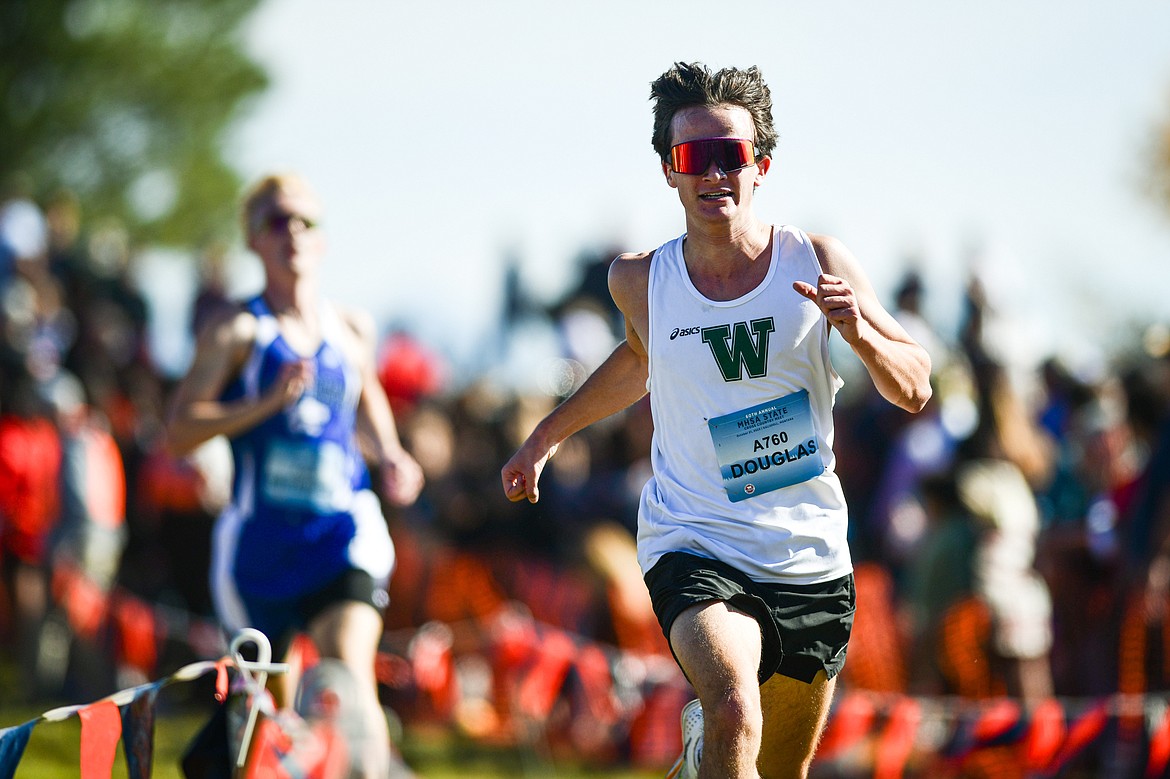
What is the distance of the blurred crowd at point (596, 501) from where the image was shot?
761 centimetres

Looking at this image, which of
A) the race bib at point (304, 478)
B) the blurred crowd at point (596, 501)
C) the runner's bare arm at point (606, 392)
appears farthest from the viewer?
the blurred crowd at point (596, 501)

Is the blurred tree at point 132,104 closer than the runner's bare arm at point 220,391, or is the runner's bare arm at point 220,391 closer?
the runner's bare arm at point 220,391

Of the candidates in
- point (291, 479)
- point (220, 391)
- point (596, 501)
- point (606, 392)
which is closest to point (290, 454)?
point (291, 479)

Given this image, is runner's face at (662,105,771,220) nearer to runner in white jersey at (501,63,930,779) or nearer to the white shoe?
runner in white jersey at (501,63,930,779)

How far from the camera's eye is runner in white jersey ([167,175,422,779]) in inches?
213

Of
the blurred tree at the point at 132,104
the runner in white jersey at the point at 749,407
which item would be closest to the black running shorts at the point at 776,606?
the runner in white jersey at the point at 749,407

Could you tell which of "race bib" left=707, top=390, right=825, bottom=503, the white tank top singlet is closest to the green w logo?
the white tank top singlet

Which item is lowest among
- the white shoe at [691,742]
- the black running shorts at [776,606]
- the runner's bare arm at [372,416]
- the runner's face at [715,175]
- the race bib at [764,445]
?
the white shoe at [691,742]

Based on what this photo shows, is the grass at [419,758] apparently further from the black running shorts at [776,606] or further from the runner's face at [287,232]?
the black running shorts at [776,606]

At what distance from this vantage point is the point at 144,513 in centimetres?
1156

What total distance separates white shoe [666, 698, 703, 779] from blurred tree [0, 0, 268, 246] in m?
25.0

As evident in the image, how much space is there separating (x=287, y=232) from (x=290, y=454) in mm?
868

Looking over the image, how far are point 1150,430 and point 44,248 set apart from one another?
33.5 ft

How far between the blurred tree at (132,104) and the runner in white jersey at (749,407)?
2477 cm
